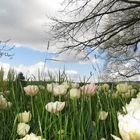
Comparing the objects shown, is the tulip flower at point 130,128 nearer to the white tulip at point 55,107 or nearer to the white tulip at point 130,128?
the white tulip at point 130,128

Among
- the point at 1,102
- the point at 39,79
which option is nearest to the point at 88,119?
the point at 1,102

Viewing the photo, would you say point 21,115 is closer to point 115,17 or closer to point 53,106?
point 53,106

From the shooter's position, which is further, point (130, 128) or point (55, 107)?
point (55, 107)

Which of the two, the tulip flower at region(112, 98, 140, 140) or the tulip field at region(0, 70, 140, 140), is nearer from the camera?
the tulip flower at region(112, 98, 140, 140)

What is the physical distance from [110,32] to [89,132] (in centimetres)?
2571

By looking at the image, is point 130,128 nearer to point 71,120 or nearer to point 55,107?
point 55,107

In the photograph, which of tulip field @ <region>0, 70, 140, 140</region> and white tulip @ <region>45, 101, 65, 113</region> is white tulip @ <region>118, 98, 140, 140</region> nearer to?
tulip field @ <region>0, 70, 140, 140</region>

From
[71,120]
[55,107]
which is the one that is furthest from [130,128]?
[71,120]

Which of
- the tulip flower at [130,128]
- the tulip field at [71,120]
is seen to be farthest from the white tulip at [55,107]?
the tulip flower at [130,128]

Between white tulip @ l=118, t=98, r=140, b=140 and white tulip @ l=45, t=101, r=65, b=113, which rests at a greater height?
white tulip @ l=45, t=101, r=65, b=113

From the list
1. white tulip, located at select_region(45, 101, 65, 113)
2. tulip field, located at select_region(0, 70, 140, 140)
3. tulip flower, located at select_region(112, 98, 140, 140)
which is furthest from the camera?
white tulip, located at select_region(45, 101, 65, 113)

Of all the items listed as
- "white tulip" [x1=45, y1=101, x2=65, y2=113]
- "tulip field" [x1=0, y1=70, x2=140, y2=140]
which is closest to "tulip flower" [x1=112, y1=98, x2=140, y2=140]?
"tulip field" [x1=0, y1=70, x2=140, y2=140]

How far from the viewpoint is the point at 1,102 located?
11.2 feet

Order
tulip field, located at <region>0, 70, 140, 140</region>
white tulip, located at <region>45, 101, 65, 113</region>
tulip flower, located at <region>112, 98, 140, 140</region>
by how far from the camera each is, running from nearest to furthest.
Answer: tulip flower, located at <region>112, 98, 140, 140</region> < tulip field, located at <region>0, 70, 140, 140</region> < white tulip, located at <region>45, 101, 65, 113</region>
